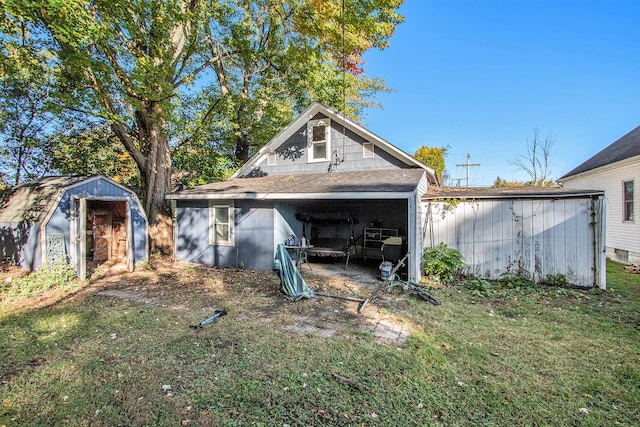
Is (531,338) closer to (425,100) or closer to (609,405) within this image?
(609,405)

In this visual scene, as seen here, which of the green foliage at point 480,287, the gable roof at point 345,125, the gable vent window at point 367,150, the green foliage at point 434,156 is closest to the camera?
the green foliage at point 480,287

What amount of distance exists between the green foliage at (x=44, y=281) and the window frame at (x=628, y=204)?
16708 mm

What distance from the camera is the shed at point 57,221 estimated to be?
697cm

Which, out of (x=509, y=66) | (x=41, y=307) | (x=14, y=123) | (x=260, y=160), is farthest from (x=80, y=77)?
(x=509, y=66)

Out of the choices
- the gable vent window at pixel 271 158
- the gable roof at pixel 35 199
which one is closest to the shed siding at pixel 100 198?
the gable roof at pixel 35 199

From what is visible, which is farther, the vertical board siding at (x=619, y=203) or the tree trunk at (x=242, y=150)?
the tree trunk at (x=242, y=150)

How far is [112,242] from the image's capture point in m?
9.88

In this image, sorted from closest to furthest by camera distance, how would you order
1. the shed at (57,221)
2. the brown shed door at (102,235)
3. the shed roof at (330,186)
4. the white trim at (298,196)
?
the white trim at (298,196), the shed roof at (330,186), the shed at (57,221), the brown shed door at (102,235)

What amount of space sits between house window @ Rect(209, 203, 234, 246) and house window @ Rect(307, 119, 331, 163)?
3.56m

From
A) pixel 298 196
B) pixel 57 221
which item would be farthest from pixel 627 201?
pixel 57 221

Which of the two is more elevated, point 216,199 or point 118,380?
point 216,199

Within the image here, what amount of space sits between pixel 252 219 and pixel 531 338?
6879 mm

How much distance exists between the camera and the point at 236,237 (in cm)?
878

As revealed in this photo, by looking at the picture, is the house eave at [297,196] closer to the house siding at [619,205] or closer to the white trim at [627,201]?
the house siding at [619,205]
